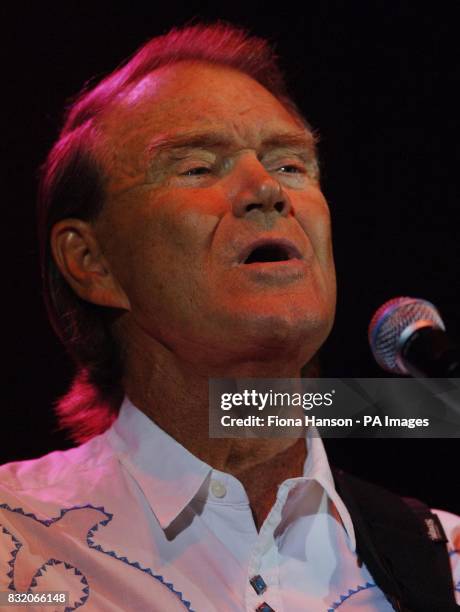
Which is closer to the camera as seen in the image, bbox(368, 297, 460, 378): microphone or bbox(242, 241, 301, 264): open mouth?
bbox(368, 297, 460, 378): microphone

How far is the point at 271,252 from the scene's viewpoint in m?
2.05

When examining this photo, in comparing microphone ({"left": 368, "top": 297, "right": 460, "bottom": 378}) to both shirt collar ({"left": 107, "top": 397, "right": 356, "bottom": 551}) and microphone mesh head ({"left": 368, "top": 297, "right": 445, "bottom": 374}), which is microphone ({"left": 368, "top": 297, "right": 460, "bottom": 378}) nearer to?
microphone mesh head ({"left": 368, "top": 297, "right": 445, "bottom": 374})

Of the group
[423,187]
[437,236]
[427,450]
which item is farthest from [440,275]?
[427,450]

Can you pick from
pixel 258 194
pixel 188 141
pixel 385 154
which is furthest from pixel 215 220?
pixel 385 154

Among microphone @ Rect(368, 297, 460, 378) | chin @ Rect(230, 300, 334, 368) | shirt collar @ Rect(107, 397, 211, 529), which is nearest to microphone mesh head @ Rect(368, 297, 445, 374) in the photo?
microphone @ Rect(368, 297, 460, 378)

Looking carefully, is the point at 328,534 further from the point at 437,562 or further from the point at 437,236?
the point at 437,236

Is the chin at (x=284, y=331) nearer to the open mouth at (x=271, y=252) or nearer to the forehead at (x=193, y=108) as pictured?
the open mouth at (x=271, y=252)

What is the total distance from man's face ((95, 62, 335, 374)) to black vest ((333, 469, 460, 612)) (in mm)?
452

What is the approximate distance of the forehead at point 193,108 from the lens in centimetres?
218

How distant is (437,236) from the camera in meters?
2.86

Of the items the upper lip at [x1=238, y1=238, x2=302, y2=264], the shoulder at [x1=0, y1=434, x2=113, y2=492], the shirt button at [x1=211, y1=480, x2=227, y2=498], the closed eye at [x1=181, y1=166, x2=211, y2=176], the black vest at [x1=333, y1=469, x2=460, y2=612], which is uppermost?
the closed eye at [x1=181, y1=166, x2=211, y2=176]

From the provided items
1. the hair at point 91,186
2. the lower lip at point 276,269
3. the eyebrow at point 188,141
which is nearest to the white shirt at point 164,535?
the hair at point 91,186

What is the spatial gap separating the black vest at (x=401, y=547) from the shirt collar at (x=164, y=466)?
0.07 m

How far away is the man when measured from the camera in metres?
1.88
